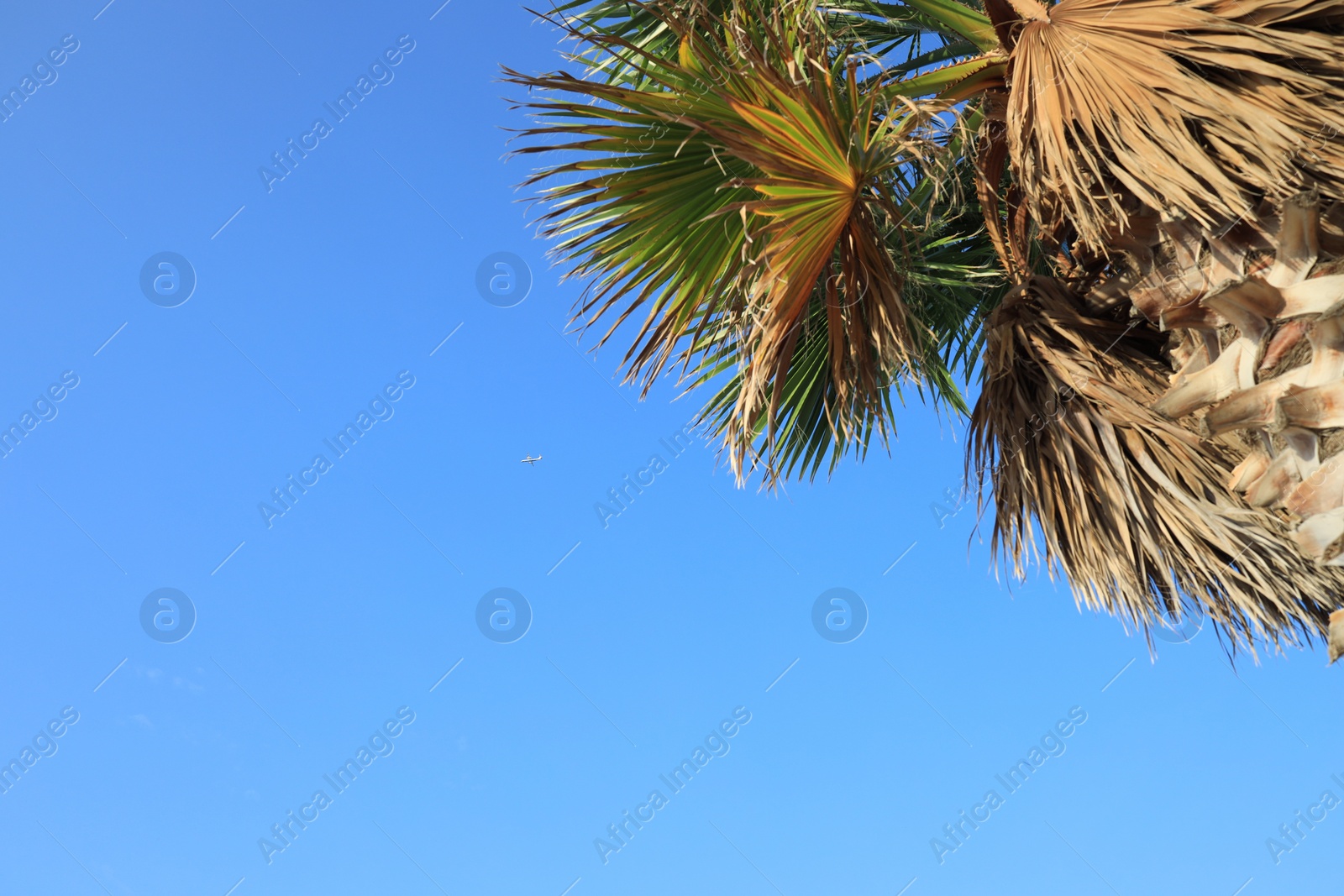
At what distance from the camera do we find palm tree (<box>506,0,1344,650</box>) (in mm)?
2869

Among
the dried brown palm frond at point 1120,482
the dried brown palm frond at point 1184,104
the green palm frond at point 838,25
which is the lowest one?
the dried brown palm frond at point 1120,482

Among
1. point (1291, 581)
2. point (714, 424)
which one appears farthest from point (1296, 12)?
point (714, 424)

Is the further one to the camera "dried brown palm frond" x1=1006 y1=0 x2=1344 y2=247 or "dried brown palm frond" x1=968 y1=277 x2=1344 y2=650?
"dried brown palm frond" x1=968 y1=277 x2=1344 y2=650

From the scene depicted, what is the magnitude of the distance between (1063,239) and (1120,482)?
1.05 meters

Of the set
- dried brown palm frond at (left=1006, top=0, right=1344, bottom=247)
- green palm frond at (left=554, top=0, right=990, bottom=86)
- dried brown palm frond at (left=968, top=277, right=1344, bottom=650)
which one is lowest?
dried brown palm frond at (left=968, top=277, right=1344, bottom=650)

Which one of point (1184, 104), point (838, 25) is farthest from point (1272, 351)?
point (838, 25)

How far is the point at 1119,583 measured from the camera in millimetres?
3916

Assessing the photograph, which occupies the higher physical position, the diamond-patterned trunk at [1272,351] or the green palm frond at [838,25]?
the green palm frond at [838,25]

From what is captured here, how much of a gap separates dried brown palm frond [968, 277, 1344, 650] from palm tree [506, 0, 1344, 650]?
13 mm

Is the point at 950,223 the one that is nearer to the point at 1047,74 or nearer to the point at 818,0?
the point at 818,0

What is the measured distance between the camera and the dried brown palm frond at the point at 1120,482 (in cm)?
340

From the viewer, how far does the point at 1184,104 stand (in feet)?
9.61

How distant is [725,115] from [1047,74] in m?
1.20

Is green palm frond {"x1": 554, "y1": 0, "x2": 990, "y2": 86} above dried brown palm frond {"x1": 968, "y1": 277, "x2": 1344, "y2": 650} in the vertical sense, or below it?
above
